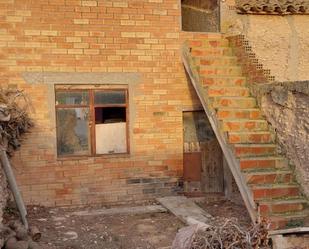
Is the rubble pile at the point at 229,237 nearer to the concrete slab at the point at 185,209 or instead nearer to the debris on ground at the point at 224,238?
the debris on ground at the point at 224,238

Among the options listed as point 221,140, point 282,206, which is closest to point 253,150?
point 221,140

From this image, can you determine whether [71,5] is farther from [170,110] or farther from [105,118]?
[170,110]

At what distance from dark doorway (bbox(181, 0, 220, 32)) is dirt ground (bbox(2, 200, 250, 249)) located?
413cm

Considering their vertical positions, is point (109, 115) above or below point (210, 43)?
below

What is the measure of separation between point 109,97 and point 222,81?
2260mm

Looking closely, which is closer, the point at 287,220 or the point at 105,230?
the point at 287,220

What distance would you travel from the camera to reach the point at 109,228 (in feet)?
22.5

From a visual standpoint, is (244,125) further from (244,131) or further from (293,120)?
(293,120)

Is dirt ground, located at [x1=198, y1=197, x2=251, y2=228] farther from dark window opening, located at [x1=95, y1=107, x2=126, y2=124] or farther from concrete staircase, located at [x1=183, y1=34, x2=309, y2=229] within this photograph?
dark window opening, located at [x1=95, y1=107, x2=126, y2=124]

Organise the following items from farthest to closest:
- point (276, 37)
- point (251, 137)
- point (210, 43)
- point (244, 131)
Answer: point (276, 37)
point (210, 43)
point (244, 131)
point (251, 137)

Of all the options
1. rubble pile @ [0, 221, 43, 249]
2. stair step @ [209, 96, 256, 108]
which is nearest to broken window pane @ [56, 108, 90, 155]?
rubble pile @ [0, 221, 43, 249]

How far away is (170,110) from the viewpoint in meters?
8.68

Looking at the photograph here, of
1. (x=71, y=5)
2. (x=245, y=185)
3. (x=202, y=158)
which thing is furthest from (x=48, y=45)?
(x=245, y=185)

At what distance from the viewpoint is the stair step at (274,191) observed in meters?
6.16
